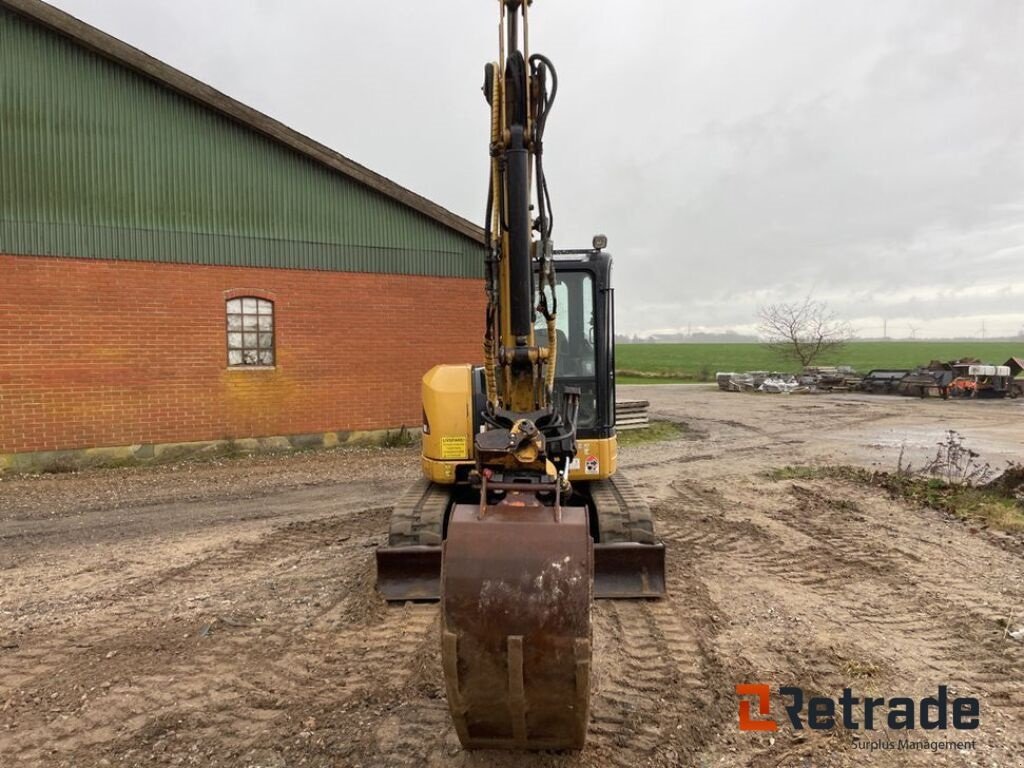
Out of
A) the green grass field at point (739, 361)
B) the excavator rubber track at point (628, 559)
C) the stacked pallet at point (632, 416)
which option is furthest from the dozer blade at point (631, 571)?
the green grass field at point (739, 361)

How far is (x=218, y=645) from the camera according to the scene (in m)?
4.84

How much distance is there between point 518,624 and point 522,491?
875mm

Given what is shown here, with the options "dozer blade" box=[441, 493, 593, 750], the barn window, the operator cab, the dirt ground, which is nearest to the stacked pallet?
the dirt ground

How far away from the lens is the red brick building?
11188mm

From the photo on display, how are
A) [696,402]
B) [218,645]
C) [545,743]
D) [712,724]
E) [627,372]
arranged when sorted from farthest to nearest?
[627,372] < [696,402] < [218,645] < [712,724] < [545,743]

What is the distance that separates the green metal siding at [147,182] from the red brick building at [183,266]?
26 mm

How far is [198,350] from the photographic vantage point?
12492 millimetres

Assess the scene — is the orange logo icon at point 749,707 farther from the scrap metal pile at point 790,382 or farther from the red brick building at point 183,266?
the scrap metal pile at point 790,382

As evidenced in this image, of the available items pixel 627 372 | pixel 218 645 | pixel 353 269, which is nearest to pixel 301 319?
pixel 353 269

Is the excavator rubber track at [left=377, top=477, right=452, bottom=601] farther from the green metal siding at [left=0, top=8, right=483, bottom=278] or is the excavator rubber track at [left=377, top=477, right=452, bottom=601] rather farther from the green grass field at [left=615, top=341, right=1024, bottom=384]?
the green grass field at [left=615, top=341, right=1024, bottom=384]

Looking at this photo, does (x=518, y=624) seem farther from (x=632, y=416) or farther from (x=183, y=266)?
(x=632, y=416)

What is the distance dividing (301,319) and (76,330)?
12.2ft

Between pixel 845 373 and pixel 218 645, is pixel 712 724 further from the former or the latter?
pixel 845 373

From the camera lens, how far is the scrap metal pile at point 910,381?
26750 mm
